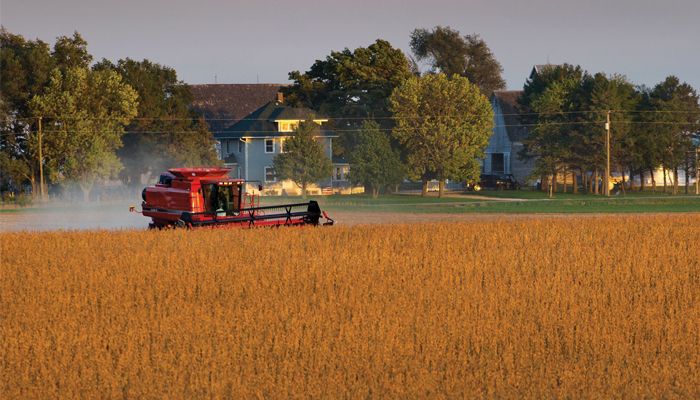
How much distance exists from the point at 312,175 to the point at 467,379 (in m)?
81.4

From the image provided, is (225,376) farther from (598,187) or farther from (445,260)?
(598,187)

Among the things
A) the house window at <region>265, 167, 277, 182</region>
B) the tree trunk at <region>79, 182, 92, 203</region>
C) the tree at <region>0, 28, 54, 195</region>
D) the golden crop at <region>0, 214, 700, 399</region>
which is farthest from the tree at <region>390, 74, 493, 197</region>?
the golden crop at <region>0, 214, 700, 399</region>

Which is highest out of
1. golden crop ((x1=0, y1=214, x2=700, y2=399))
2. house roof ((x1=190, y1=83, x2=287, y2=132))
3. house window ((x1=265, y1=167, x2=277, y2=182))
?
house roof ((x1=190, y1=83, x2=287, y2=132))

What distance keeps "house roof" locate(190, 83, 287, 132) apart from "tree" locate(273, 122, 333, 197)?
1270 inches

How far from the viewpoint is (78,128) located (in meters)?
83.9

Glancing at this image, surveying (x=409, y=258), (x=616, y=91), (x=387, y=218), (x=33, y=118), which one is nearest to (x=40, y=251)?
(x=409, y=258)

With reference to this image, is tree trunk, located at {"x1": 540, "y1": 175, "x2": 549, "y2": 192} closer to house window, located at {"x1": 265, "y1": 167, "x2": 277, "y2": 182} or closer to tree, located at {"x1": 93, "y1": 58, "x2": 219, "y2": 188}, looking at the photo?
house window, located at {"x1": 265, "y1": 167, "x2": 277, "y2": 182}

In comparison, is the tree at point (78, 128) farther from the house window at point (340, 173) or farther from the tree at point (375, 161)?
the house window at point (340, 173)

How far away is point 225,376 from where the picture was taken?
43.2 feet

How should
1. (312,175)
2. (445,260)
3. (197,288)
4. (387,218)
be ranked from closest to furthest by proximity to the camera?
(197,288) < (445,260) < (387,218) < (312,175)

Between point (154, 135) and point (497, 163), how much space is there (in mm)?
42500

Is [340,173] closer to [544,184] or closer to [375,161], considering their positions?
[375,161]

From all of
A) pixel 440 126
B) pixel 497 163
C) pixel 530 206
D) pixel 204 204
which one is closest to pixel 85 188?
pixel 440 126

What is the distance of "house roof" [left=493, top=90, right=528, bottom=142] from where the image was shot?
11481 cm
